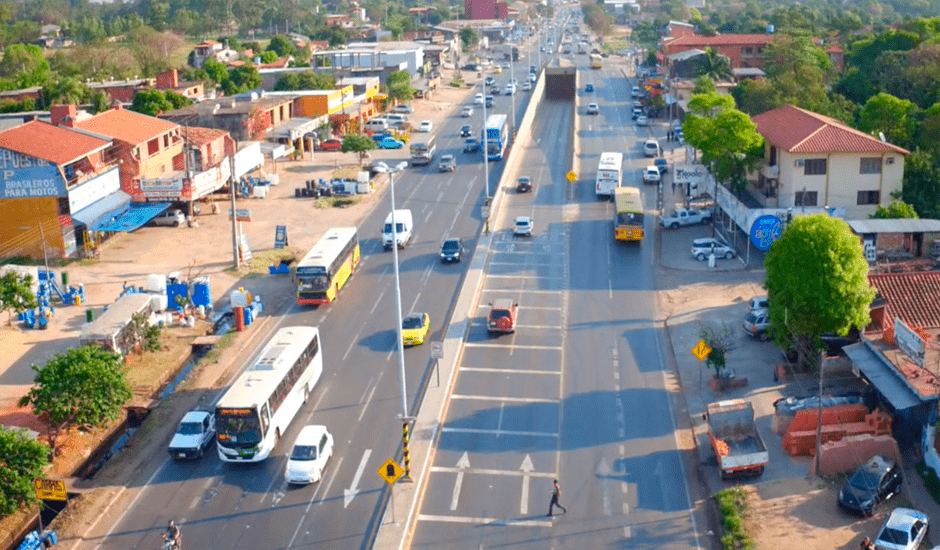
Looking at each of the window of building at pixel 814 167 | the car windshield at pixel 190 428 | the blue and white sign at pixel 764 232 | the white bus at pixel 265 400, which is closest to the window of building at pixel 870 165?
the window of building at pixel 814 167

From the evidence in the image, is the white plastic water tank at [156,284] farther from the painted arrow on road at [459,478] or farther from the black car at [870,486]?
the black car at [870,486]

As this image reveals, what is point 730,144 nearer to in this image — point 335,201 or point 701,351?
point 335,201

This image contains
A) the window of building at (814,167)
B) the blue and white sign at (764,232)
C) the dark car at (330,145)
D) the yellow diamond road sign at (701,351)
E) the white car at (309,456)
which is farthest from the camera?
the dark car at (330,145)

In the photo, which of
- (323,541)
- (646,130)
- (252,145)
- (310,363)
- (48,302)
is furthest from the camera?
(646,130)

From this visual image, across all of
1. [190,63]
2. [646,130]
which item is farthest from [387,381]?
[190,63]

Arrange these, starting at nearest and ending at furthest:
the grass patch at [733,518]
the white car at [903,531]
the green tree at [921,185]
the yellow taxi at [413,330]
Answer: the white car at [903,531], the grass patch at [733,518], the yellow taxi at [413,330], the green tree at [921,185]

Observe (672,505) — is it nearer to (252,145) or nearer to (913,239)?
(913,239)

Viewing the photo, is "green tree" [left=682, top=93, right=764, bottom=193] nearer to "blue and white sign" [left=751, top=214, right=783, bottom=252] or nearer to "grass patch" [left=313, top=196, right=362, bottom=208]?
"blue and white sign" [left=751, top=214, right=783, bottom=252]
